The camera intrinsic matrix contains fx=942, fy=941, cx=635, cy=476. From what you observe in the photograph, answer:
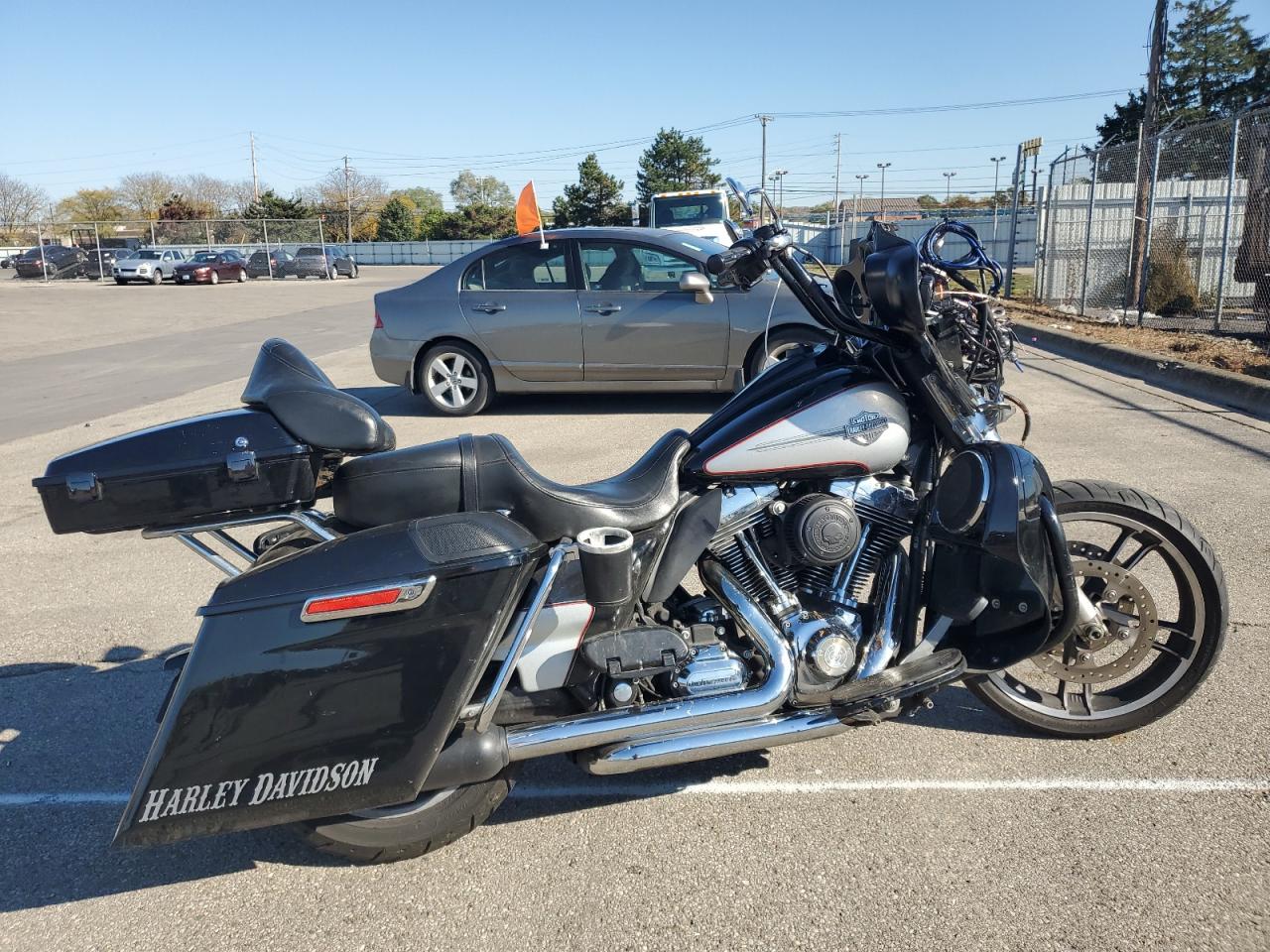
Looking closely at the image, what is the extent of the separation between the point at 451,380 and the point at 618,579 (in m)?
6.83

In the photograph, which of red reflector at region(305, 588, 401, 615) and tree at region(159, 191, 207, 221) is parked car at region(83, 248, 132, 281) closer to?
tree at region(159, 191, 207, 221)

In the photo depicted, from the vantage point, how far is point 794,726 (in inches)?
105

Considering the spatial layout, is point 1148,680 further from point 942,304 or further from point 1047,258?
point 1047,258

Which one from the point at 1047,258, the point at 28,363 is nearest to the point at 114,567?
the point at 28,363

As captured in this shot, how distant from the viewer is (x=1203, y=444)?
22.9 feet

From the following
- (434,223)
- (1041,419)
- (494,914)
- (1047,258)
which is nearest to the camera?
(494,914)

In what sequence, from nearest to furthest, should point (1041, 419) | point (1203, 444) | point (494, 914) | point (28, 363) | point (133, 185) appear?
point (494, 914) → point (1203, 444) → point (1041, 419) → point (28, 363) → point (133, 185)

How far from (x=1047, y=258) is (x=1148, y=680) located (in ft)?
55.1

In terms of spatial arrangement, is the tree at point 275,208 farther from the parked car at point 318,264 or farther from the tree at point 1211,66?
the tree at point 1211,66

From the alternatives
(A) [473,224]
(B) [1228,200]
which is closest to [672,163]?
(A) [473,224]

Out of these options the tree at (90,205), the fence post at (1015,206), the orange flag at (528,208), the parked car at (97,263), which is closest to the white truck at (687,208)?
the fence post at (1015,206)

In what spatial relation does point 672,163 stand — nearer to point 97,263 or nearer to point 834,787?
point 97,263

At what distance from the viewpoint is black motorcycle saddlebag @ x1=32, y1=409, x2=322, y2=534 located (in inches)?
92.5

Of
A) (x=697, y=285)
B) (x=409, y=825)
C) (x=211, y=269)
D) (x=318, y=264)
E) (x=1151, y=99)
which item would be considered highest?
(x=1151, y=99)
